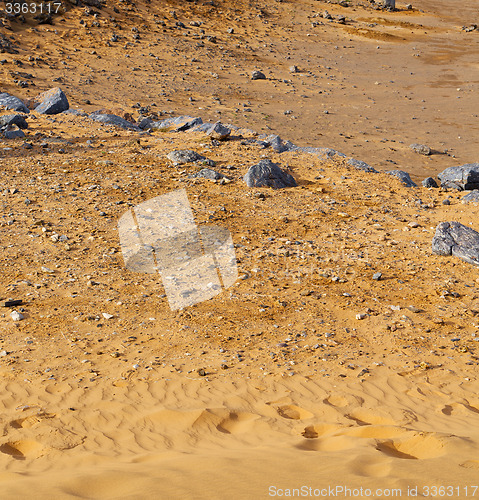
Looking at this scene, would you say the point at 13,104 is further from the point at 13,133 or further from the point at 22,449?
the point at 22,449

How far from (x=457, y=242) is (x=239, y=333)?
3193 millimetres

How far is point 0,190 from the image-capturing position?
25.3ft

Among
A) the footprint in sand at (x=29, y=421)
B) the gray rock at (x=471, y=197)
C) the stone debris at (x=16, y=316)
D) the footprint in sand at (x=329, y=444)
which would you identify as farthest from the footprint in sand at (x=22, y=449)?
the gray rock at (x=471, y=197)

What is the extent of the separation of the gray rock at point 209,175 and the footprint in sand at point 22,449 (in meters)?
5.45

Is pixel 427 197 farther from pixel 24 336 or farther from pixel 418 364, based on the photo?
pixel 24 336

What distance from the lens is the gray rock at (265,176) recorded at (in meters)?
8.30

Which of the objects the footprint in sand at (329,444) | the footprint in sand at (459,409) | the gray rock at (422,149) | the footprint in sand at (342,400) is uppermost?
the footprint in sand at (329,444)

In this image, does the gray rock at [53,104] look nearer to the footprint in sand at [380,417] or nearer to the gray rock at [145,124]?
the gray rock at [145,124]

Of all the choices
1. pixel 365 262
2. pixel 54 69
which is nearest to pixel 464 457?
pixel 365 262

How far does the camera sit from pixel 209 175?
330 inches

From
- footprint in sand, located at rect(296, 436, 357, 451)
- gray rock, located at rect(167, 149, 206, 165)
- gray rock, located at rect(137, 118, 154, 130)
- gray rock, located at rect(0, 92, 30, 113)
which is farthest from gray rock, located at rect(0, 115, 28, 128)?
footprint in sand, located at rect(296, 436, 357, 451)

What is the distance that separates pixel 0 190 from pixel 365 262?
5115 mm

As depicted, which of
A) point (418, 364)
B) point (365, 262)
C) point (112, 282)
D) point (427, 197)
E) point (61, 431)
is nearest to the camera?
point (61, 431)

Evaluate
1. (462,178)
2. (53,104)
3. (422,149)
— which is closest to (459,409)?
(462,178)
